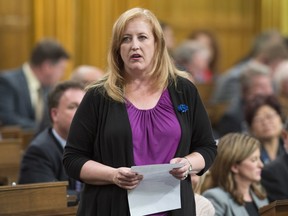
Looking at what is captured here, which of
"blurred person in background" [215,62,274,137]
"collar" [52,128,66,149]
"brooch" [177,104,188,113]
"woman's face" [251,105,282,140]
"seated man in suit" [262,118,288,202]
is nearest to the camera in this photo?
"brooch" [177,104,188,113]

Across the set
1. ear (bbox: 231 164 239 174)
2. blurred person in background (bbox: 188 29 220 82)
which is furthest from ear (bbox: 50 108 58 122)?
blurred person in background (bbox: 188 29 220 82)

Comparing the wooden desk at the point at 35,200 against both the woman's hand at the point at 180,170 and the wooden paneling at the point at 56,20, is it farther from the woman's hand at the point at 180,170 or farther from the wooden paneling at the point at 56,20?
the wooden paneling at the point at 56,20

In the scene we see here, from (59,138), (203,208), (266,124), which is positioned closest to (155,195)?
(203,208)

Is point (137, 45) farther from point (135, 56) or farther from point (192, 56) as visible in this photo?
point (192, 56)

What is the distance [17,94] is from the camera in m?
8.34

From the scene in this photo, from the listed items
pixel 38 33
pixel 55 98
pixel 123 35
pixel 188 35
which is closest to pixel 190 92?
pixel 123 35

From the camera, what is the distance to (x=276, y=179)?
5461 millimetres

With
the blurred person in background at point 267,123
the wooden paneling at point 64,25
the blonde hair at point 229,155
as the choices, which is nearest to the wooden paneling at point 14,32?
the wooden paneling at point 64,25

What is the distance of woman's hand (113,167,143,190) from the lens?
3453 mm

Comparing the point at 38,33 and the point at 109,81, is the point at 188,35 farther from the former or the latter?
the point at 109,81

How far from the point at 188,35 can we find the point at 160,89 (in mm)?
7535

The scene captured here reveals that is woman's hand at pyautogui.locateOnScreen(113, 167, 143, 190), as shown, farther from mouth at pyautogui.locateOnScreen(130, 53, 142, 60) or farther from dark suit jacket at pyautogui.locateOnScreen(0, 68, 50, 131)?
dark suit jacket at pyautogui.locateOnScreen(0, 68, 50, 131)

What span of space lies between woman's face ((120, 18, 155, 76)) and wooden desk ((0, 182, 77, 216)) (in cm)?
94

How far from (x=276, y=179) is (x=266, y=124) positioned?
126 cm
